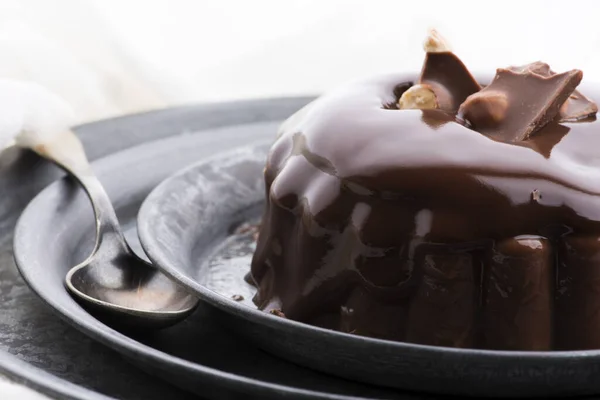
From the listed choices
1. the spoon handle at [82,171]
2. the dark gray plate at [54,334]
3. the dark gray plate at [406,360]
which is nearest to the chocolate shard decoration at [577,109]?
the dark gray plate at [406,360]

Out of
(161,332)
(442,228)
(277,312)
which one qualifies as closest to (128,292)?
(161,332)

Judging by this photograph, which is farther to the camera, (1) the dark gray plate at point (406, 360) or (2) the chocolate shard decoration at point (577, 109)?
(2) the chocolate shard decoration at point (577, 109)

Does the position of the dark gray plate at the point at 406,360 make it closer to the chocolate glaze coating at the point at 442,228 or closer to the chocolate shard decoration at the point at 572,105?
the chocolate glaze coating at the point at 442,228

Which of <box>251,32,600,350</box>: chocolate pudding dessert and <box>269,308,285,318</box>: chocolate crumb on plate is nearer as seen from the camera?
<box>251,32,600,350</box>: chocolate pudding dessert

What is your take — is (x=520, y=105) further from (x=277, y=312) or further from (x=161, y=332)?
(x=161, y=332)

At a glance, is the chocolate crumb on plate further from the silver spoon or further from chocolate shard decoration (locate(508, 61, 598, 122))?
chocolate shard decoration (locate(508, 61, 598, 122))

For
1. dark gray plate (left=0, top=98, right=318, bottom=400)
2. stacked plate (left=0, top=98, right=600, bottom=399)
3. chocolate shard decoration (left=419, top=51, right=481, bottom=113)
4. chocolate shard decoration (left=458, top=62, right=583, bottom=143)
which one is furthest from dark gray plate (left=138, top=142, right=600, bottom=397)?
chocolate shard decoration (left=419, top=51, right=481, bottom=113)
